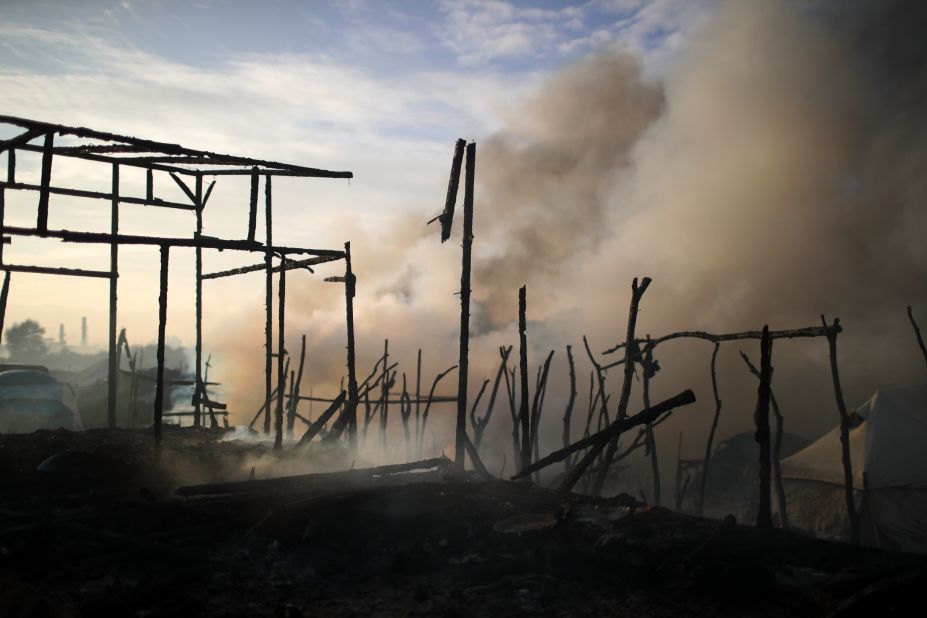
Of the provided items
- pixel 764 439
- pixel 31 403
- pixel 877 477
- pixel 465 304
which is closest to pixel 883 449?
pixel 877 477

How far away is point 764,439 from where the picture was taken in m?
8.73

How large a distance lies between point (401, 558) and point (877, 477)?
14.2m

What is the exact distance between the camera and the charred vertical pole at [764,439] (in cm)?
823

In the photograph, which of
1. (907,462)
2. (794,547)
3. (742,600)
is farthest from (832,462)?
(742,600)

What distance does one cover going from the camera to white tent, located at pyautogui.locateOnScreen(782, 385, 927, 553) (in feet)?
53.5

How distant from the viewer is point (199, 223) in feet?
51.6

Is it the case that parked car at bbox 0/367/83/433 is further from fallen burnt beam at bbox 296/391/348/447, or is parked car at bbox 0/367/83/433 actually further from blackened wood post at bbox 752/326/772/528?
blackened wood post at bbox 752/326/772/528

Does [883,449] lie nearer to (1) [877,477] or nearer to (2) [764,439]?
(1) [877,477]

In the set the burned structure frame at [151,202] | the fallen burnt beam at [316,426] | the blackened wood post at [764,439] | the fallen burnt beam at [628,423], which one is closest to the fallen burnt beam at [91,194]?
the burned structure frame at [151,202]

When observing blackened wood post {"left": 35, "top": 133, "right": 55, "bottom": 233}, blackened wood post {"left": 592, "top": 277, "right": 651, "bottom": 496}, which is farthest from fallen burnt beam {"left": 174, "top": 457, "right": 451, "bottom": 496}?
blackened wood post {"left": 35, "top": 133, "right": 55, "bottom": 233}

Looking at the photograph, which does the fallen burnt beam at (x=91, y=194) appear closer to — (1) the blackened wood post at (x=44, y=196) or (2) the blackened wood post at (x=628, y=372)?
(1) the blackened wood post at (x=44, y=196)

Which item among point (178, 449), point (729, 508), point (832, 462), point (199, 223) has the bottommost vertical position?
point (729, 508)

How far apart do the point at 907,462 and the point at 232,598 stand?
1634 cm

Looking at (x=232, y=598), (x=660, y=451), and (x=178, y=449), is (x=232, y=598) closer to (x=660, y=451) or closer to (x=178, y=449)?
(x=178, y=449)
